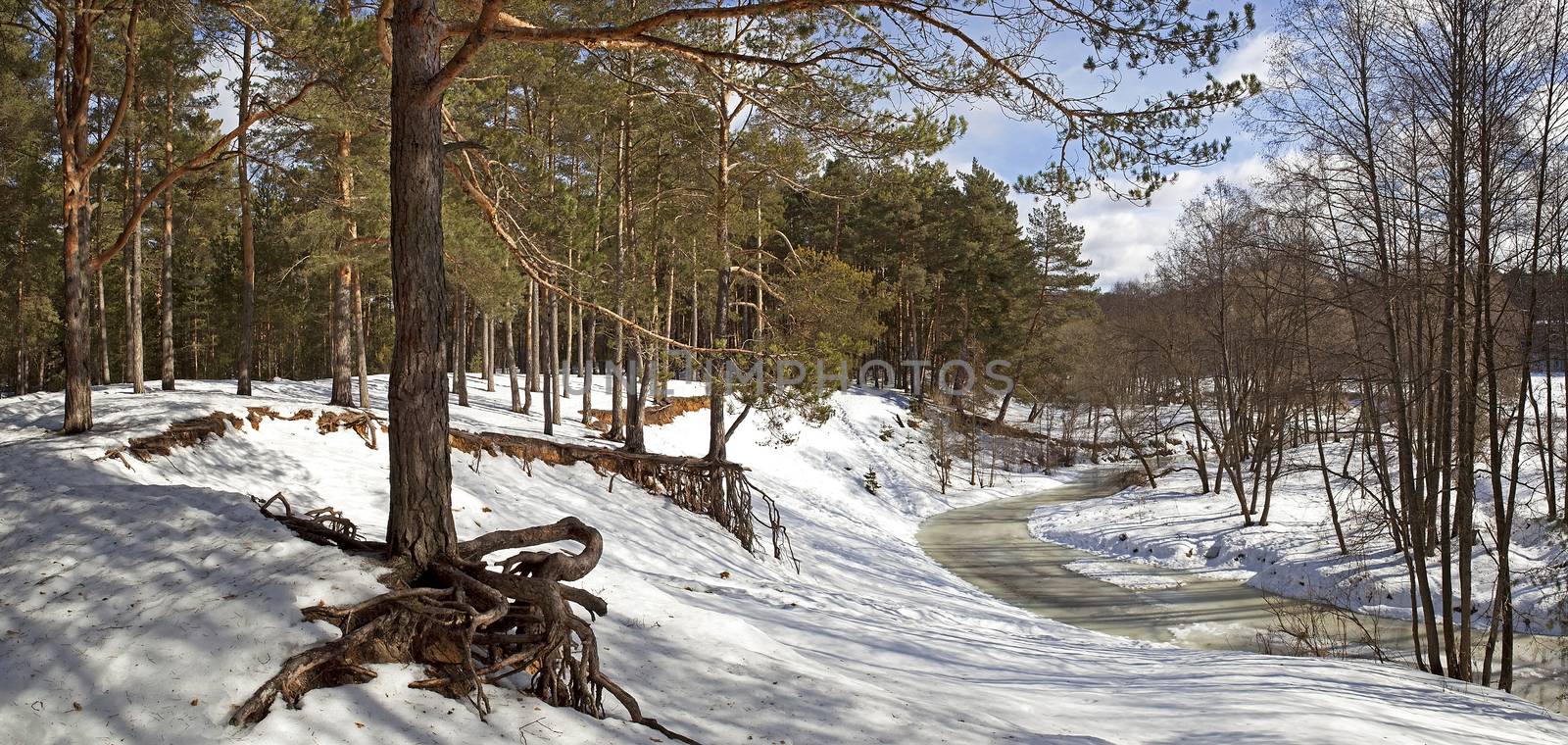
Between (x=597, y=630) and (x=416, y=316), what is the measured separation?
2.19m

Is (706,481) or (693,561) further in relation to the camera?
(706,481)

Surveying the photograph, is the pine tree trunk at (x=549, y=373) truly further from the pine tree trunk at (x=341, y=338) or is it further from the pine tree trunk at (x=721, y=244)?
the pine tree trunk at (x=721, y=244)

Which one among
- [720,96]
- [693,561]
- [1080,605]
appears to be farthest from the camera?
[1080,605]

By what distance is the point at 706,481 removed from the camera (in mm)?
13359

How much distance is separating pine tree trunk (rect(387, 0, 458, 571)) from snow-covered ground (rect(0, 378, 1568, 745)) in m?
0.43

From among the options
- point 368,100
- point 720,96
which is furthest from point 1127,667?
point 368,100

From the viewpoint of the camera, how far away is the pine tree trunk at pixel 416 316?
450cm

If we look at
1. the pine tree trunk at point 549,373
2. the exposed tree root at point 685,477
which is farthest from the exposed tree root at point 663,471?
the pine tree trunk at point 549,373

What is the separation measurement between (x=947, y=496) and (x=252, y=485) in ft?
82.7

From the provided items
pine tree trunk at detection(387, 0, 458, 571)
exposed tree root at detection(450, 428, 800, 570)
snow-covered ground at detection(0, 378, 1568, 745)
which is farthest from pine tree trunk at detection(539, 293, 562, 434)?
pine tree trunk at detection(387, 0, 458, 571)

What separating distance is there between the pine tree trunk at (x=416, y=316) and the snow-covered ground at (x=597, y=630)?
16.8 inches

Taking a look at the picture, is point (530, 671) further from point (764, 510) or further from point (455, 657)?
point (764, 510)

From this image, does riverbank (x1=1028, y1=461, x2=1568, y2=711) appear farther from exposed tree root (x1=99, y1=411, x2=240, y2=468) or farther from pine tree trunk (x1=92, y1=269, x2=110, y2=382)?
pine tree trunk (x1=92, y1=269, x2=110, y2=382)

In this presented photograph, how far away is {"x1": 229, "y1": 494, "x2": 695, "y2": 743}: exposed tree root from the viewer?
11.7ft
